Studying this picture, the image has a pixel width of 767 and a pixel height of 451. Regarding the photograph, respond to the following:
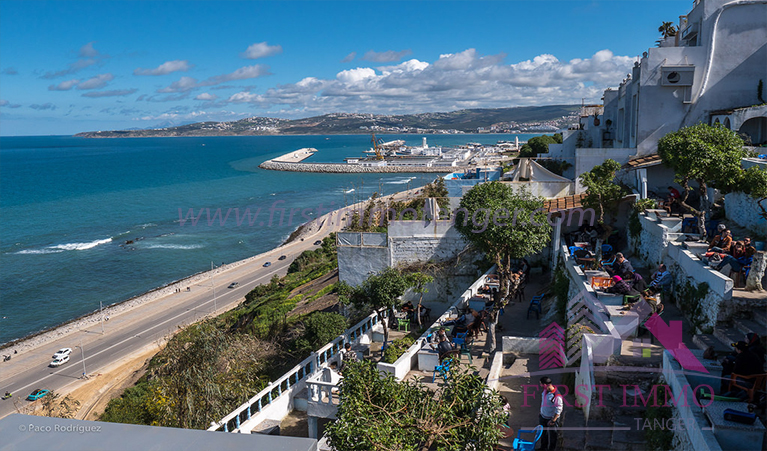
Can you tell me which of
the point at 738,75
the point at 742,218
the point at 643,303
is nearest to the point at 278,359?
the point at 643,303

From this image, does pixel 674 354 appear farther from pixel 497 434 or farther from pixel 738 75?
pixel 738 75

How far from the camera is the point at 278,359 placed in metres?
14.7

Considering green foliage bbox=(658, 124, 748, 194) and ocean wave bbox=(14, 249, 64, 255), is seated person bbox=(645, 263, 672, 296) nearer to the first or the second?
green foliage bbox=(658, 124, 748, 194)

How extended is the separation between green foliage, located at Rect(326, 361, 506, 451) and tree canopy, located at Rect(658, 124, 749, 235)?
797 centimetres

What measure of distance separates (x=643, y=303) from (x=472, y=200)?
520cm

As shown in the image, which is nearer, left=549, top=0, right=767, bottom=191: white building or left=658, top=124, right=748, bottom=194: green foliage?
left=658, top=124, right=748, bottom=194: green foliage

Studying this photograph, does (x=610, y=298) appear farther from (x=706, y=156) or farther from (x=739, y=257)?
(x=706, y=156)

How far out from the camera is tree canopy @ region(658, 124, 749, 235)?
35.4ft

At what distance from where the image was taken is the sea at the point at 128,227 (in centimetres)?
3784

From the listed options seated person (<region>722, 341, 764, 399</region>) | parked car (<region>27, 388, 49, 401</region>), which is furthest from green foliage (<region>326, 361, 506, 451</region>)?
parked car (<region>27, 388, 49, 401</region>)

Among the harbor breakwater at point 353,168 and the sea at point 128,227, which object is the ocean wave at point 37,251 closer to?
the sea at point 128,227

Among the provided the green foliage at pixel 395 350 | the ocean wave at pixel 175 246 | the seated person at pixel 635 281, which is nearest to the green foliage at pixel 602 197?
the seated person at pixel 635 281

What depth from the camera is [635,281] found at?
941 cm

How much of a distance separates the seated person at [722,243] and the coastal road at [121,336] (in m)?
20.0
